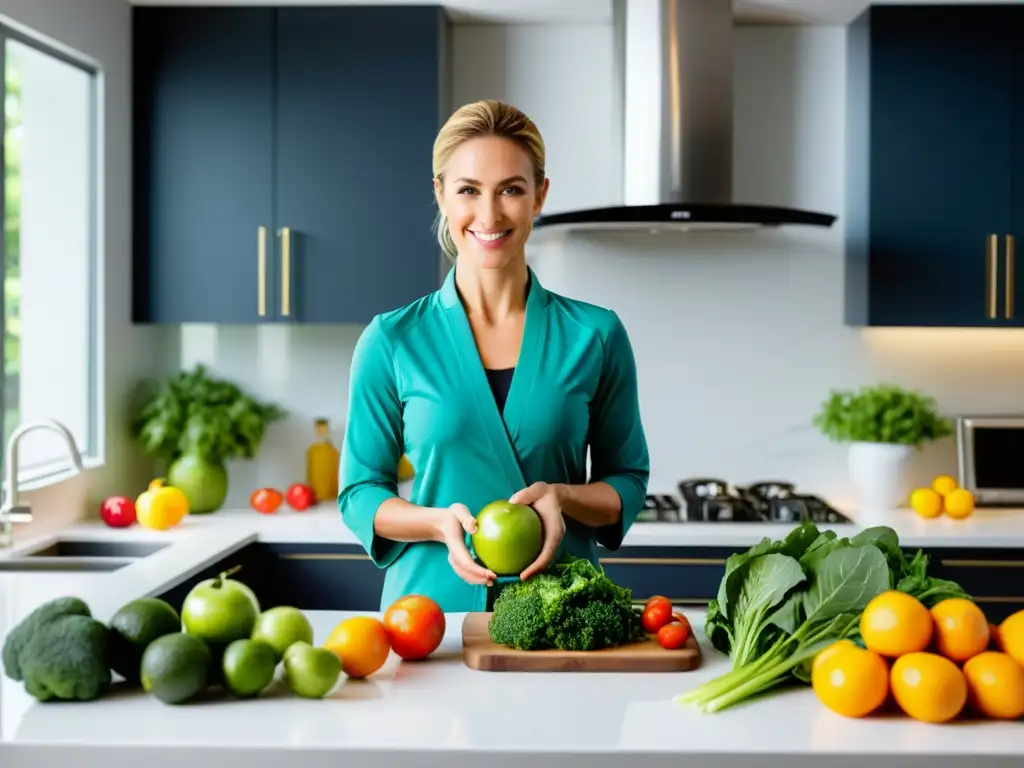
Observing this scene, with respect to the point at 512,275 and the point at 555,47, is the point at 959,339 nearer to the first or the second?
the point at 555,47

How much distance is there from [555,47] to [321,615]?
2.61 metres

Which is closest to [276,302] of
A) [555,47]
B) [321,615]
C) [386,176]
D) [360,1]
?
[386,176]

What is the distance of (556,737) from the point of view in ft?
4.82

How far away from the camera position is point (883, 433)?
388 cm

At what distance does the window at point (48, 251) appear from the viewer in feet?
11.1

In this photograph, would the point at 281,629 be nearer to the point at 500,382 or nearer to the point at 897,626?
the point at 500,382

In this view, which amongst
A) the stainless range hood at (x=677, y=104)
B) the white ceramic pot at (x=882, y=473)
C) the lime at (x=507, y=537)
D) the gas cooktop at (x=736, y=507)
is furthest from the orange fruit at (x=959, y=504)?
the lime at (x=507, y=537)

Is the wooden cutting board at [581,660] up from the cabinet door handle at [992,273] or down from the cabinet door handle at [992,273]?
down

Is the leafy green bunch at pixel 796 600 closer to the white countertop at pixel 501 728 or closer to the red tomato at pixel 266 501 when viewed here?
the white countertop at pixel 501 728

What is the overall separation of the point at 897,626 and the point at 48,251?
2844 mm

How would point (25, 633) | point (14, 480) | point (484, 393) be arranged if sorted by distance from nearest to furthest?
point (25, 633) → point (484, 393) → point (14, 480)

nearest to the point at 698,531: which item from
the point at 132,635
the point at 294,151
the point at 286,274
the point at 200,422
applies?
the point at 286,274

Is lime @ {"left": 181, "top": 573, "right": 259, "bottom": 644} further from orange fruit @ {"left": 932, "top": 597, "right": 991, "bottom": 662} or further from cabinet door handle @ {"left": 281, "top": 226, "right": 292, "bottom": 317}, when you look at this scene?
cabinet door handle @ {"left": 281, "top": 226, "right": 292, "bottom": 317}

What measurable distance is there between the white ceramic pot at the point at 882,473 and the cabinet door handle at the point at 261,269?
1941 mm
